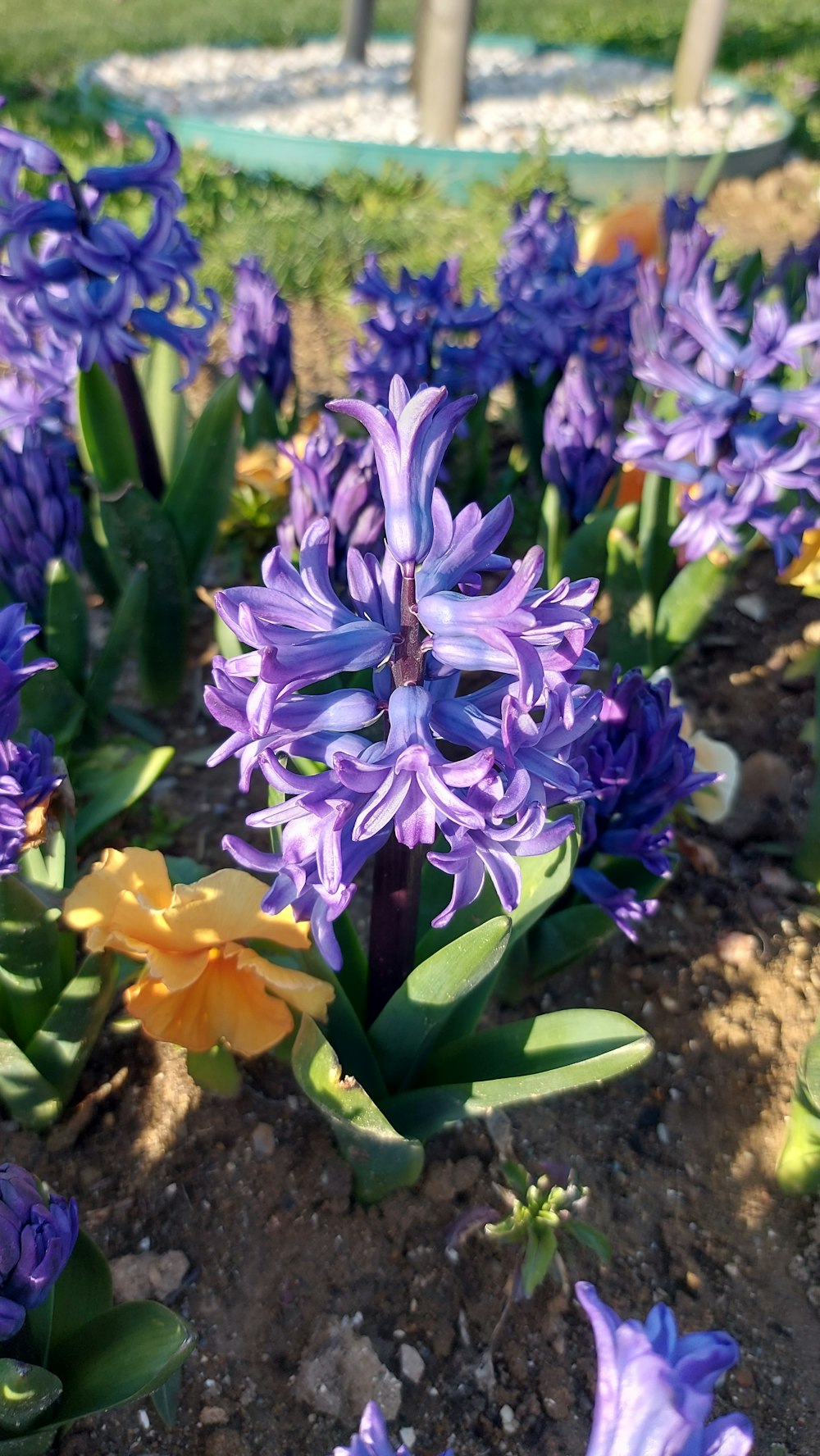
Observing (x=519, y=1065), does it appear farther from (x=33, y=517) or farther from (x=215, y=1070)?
(x=33, y=517)

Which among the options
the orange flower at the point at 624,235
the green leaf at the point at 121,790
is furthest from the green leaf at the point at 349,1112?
the orange flower at the point at 624,235

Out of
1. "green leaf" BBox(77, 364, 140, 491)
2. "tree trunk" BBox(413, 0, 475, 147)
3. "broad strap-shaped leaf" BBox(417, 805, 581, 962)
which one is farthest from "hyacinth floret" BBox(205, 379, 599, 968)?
"tree trunk" BBox(413, 0, 475, 147)

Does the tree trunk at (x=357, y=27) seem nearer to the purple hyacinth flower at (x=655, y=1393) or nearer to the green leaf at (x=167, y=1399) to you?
the green leaf at (x=167, y=1399)

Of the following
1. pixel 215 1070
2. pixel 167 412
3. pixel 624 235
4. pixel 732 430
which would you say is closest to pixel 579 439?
pixel 732 430

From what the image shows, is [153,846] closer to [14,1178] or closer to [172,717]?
[172,717]

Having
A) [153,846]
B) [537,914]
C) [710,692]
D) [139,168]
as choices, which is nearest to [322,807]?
[537,914]

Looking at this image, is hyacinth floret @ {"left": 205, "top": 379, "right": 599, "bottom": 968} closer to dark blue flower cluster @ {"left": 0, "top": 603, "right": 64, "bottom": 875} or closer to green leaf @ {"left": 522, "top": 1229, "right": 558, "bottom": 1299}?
dark blue flower cluster @ {"left": 0, "top": 603, "right": 64, "bottom": 875}
